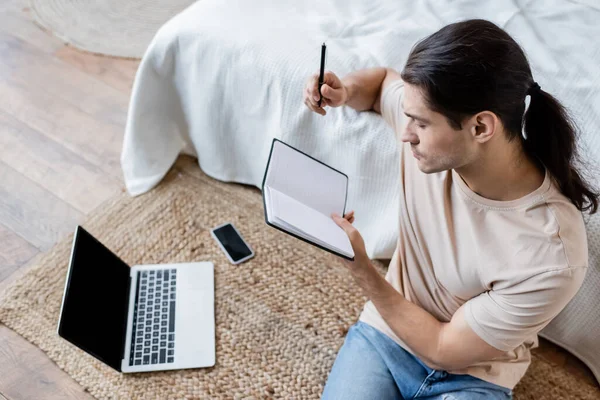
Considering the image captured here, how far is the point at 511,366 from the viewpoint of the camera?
1.14 meters

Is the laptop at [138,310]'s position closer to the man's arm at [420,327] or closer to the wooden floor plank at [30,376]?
the wooden floor plank at [30,376]

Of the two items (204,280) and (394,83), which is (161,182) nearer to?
(204,280)

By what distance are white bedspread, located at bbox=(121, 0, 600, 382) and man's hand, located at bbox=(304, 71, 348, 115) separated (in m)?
0.12

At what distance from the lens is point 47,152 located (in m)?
1.81

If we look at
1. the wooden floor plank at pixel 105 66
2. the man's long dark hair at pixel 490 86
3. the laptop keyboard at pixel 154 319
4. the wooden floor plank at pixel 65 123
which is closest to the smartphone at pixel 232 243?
the laptop keyboard at pixel 154 319

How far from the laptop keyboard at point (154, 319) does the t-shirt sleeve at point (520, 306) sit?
73cm

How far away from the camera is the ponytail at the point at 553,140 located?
36.9 inches

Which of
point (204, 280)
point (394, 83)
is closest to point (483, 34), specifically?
point (394, 83)

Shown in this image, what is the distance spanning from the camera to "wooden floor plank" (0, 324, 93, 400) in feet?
4.43

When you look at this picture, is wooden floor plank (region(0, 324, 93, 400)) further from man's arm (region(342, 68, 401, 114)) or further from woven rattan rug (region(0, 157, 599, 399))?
man's arm (region(342, 68, 401, 114))

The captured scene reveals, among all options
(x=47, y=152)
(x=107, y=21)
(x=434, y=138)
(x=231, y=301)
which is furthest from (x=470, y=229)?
(x=107, y=21)

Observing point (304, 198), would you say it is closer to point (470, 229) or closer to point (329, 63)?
point (470, 229)

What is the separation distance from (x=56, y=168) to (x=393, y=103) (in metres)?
1.08

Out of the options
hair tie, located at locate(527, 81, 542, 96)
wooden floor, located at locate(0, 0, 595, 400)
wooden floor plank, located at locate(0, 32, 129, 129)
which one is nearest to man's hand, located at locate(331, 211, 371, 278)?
hair tie, located at locate(527, 81, 542, 96)
